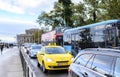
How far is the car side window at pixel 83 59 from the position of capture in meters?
6.76

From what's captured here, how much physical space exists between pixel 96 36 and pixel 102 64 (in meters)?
12.9

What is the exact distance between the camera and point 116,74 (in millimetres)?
5121

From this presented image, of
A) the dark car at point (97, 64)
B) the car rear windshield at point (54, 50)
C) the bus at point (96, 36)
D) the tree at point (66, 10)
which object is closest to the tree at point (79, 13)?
the bus at point (96, 36)

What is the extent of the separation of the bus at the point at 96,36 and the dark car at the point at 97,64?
850cm

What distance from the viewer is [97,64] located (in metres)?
6.08

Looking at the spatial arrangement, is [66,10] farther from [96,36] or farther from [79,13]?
[96,36]

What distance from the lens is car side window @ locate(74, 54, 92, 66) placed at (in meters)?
6.76


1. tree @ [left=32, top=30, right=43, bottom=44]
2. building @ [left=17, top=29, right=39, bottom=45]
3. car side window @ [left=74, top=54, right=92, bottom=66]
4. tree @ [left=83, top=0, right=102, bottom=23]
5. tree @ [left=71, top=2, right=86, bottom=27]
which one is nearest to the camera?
car side window @ [left=74, top=54, right=92, bottom=66]

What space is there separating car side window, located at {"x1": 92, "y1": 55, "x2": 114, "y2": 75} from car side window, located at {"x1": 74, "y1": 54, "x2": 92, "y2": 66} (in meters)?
0.46

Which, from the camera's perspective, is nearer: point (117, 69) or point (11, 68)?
point (117, 69)

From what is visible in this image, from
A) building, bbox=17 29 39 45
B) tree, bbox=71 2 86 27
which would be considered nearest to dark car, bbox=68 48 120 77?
tree, bbox=71 2 86 27

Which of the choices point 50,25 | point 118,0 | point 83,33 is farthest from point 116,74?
point 50,25

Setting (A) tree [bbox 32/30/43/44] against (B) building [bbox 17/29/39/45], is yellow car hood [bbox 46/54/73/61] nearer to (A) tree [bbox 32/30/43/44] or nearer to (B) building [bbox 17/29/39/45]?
(A) tree [bbox 32/30/43/44]

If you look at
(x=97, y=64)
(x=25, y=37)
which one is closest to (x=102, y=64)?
(x=97, y=64)
